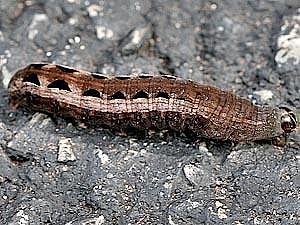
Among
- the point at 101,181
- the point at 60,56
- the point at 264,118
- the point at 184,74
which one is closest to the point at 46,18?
the point at 60,56

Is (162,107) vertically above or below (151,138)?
above

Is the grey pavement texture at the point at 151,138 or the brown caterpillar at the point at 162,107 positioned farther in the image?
the brown caterpillar at the point at 162,107

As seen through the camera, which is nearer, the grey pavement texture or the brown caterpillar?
the grey pavement texture

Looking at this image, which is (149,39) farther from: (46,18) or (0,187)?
(0,187)

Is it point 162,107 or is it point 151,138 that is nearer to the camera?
point 162,107
